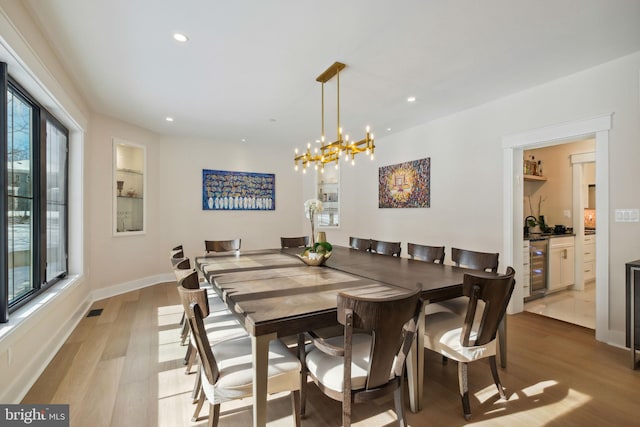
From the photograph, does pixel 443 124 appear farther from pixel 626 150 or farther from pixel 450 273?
pixel 450 273

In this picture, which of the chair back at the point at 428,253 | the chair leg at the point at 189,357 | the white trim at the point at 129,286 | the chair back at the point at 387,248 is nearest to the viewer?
the chair leg at the point at 189,357

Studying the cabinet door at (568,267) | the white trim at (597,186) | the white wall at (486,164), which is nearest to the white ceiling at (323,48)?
the white wall at (486,164)

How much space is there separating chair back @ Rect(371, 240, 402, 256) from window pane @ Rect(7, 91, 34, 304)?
3.27 meters

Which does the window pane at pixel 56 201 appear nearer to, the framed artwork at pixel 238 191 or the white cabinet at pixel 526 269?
the framed artwork at pixel 238 191

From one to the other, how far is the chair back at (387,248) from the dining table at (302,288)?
339 millimetres

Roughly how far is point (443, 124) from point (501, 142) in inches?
35.4

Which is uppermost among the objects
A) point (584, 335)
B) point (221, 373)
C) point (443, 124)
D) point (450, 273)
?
point (443, 124)

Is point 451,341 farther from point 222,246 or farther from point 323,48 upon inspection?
point 222,246

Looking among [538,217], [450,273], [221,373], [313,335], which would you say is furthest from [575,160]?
[221,373]

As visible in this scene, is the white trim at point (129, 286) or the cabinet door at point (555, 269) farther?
the cabinet door at point (555, 269)

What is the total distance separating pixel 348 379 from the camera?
1.37 meters

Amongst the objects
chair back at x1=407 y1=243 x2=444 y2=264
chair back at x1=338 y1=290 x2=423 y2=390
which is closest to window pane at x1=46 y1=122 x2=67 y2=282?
chair back at x1=338 y1=290 x2=423 y2=390

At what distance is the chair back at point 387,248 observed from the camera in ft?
10.9

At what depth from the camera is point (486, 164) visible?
3711 millimetres
